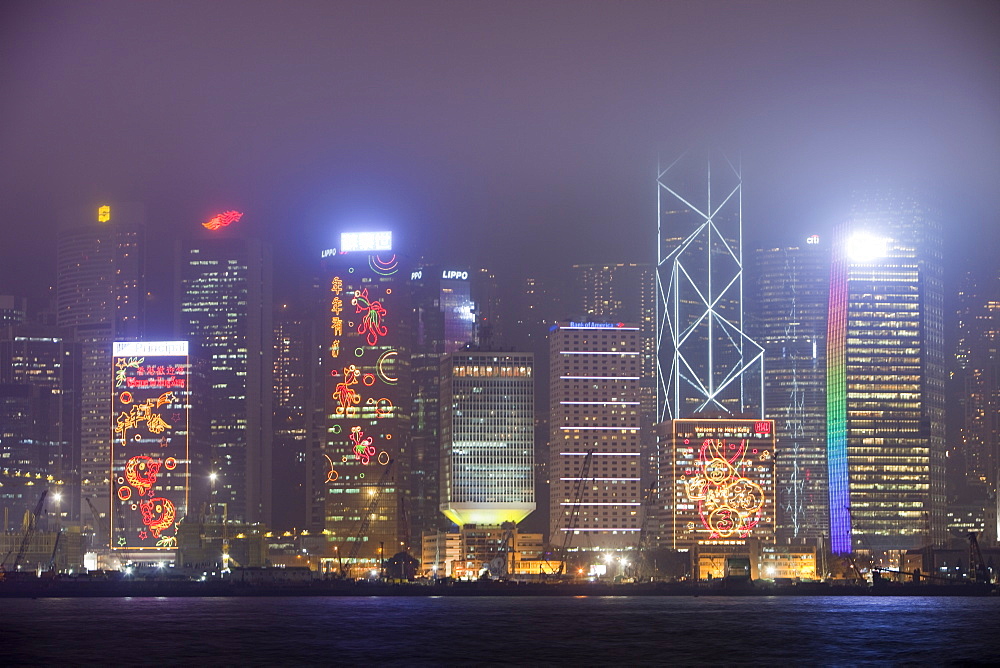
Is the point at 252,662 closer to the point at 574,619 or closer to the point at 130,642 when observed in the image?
the point at 130,642

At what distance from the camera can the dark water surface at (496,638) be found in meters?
131

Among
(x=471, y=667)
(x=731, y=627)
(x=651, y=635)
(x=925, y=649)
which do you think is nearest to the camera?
(x=471, y=667)

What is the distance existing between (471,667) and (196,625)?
186ft

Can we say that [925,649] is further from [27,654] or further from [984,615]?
[27,654]

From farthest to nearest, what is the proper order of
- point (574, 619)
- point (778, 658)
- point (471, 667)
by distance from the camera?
point (574, 619) < point (778, 658) < point (471, 667)

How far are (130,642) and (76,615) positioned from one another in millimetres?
51699

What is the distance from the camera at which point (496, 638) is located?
152m

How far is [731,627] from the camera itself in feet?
556

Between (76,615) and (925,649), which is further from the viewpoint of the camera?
(76,615)

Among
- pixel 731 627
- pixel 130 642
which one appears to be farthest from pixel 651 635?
pixel 130 642

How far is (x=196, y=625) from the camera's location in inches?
6722

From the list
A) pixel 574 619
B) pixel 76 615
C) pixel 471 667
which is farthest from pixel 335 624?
pixel 471 667

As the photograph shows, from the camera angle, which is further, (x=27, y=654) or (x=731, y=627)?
(x=731, y=627)

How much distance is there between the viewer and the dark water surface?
429ft
